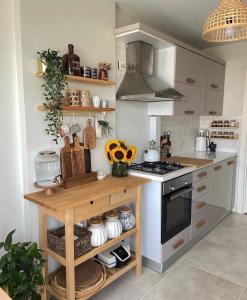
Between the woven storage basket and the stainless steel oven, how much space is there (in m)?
0.63

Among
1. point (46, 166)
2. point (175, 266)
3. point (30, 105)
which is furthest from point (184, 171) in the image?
point (30, 105)

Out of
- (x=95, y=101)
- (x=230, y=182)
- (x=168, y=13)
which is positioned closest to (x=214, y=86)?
(x=168, y=13)

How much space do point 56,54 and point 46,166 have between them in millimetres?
808

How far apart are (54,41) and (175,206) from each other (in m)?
1.76

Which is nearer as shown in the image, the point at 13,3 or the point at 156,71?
the point at 13,3

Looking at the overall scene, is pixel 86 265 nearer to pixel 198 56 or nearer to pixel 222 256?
pixel 222 256

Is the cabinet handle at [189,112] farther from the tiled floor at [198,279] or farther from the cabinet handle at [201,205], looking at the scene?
the tiled floor at [198,279]

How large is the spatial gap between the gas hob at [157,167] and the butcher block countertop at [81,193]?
239 mm

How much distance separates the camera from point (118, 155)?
2.18 m

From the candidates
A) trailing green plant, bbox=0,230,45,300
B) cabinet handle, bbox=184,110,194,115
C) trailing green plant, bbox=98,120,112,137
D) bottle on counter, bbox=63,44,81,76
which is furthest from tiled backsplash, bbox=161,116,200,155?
trailing green plant, bbox=0,230,45,300

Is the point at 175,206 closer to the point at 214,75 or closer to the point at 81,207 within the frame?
the point at 81,207

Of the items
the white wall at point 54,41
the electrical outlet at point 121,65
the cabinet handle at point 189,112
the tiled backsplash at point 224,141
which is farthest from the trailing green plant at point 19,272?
the tiled backsplash at point 224,141

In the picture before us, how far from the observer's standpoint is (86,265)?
2.04 meters

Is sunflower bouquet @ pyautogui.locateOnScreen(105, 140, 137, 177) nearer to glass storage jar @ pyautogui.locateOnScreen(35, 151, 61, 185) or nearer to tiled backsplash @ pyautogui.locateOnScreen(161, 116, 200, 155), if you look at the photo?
glass storage jar @ pyautogui.locateOnScreen(35, 151, 61, 185)
